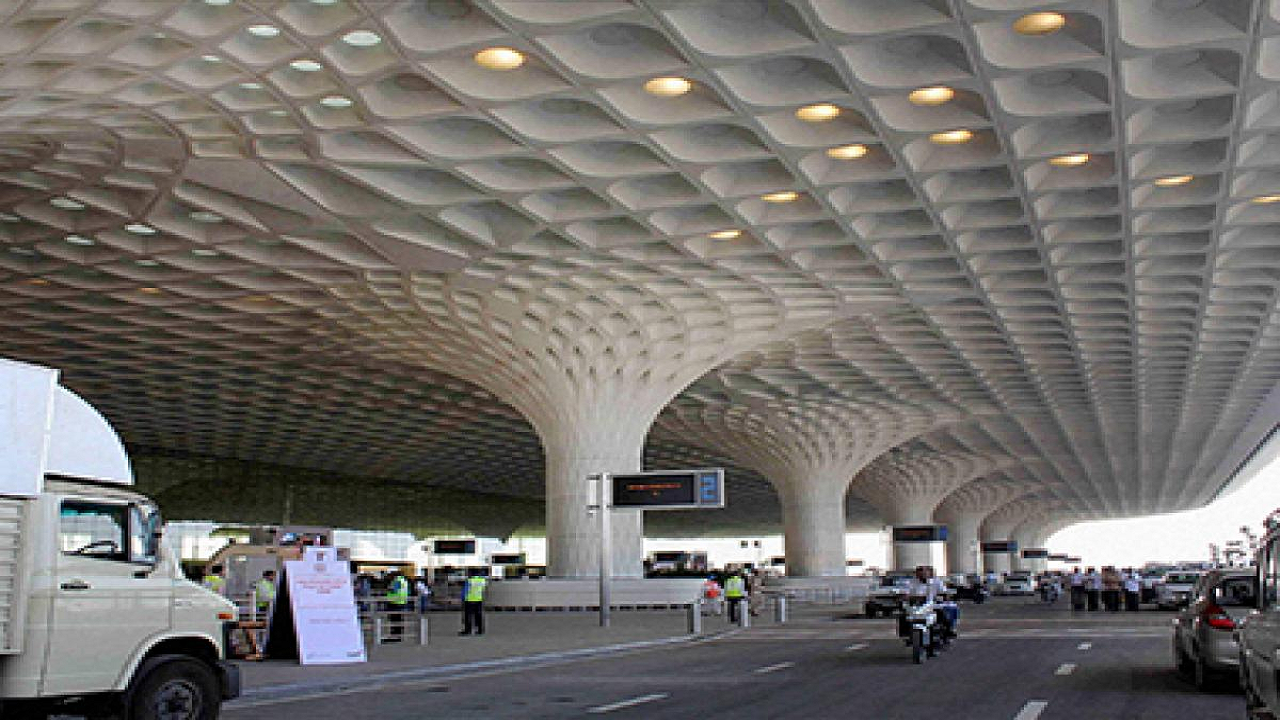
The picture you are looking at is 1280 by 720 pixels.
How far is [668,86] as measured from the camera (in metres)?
18.4

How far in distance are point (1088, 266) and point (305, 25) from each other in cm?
2117

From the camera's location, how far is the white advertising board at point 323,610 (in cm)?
1866

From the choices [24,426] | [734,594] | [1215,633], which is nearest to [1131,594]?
[734,594]

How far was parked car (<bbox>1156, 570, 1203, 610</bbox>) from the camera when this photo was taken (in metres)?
38.6

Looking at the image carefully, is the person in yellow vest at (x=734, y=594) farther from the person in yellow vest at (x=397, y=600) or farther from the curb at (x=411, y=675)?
the person in yellow vest at (x=397, y=600)

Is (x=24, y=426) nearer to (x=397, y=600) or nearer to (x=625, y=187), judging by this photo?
(x=625, y=187)

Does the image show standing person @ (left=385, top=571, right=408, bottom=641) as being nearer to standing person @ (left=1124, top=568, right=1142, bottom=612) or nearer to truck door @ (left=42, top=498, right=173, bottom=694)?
truck door @ (left=42, top=498, right=173, bottom=694)

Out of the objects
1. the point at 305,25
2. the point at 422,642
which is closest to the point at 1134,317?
the point at 422,642

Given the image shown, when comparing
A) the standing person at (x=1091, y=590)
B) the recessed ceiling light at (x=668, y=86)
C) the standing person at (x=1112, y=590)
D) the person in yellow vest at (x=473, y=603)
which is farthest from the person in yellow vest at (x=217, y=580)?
the standing person at (x=1091, y=590)

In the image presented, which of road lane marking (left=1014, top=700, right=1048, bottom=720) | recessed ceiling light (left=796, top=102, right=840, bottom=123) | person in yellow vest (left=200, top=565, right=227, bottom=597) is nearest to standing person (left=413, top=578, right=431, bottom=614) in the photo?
person in yellow vest (left=200, top=565, right=227, bottom=597)

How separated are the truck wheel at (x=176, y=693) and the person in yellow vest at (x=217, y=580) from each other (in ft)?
49.0

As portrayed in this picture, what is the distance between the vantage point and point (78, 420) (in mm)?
10320

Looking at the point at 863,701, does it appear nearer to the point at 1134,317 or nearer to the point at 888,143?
the point at 888,143

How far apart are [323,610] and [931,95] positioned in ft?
42.5
